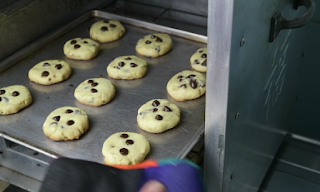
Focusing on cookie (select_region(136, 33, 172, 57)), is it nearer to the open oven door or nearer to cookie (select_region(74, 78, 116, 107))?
cookie (select_region(74, 78, 116, 107))

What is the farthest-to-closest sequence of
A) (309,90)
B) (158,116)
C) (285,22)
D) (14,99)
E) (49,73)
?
1. (309,90)
2. (49,73)
3. (14,99)
4. (158,116)
5. (285,22)

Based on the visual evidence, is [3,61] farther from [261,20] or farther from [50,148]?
[261,20]

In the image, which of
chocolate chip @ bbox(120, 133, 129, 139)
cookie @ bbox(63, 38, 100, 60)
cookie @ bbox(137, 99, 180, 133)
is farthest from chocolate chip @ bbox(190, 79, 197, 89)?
cookie @ bbox(63, 38, 100, 60)

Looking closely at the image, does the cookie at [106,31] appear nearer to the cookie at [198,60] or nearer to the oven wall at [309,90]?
the cookie at [198,60]

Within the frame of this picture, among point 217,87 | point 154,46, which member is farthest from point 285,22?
point 154,46

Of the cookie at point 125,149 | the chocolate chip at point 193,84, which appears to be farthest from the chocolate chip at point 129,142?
the chocolate chip at point 193,84

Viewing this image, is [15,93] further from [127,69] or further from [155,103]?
[155,103]
